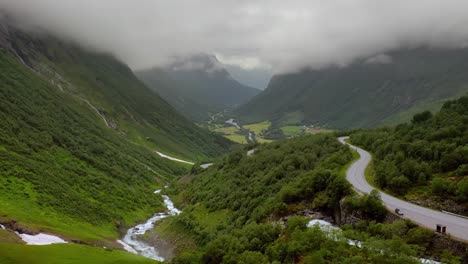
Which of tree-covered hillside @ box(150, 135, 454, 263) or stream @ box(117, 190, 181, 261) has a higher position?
tree-covered hillside @ box(150, 135, 454, 263)

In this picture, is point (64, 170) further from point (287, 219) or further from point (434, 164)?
point (434, 164)

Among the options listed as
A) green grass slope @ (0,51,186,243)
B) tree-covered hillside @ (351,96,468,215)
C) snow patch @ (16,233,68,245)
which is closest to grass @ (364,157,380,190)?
tree-covered hillside @ (351,96,468,215)

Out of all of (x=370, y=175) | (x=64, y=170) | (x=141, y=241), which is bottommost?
(x=141, y=241)

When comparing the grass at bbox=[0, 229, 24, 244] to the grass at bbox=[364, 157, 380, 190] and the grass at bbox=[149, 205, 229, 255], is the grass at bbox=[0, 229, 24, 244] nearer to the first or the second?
the grass at bbox=[149, 205, 229, 255]

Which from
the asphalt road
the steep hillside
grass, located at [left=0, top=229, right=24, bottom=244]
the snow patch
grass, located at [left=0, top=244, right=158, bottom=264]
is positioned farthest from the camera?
the steep hillside

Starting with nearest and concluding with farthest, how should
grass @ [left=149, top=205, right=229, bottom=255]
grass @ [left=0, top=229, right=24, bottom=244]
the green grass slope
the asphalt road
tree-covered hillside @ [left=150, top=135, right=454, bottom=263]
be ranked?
tree-covered hillside @ [left=150, top=135, right=454, bottom=263] → the asphalt road → grass @ [left=0, top=229, right=24, bottom=244] → grass @ [left=149, top=205, right=229, bottom=255] → the green grass slope

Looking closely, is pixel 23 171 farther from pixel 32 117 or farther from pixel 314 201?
pixel 314 201

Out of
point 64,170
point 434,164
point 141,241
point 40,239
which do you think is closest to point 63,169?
point 64,170
